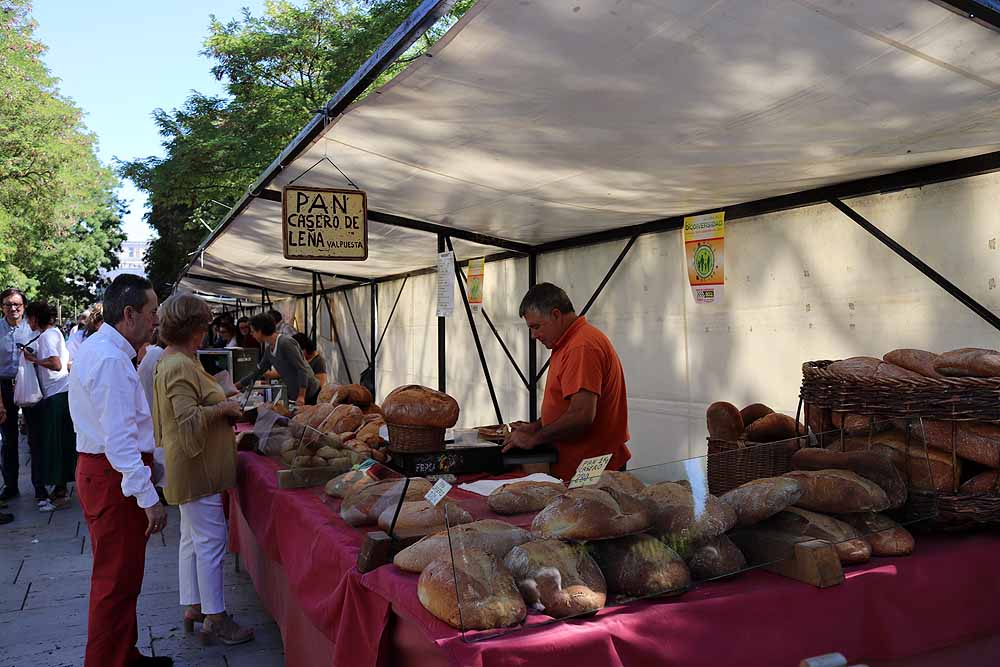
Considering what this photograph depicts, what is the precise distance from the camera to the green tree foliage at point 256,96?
18.7 m

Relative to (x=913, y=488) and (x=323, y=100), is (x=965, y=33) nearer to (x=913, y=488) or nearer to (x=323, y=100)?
(x=913, y=488)

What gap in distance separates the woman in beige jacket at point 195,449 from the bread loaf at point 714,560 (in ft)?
8.99

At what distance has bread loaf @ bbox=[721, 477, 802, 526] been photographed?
6.78 feet

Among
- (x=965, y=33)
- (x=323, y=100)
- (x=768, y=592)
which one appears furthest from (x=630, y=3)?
(x=323, y=100)

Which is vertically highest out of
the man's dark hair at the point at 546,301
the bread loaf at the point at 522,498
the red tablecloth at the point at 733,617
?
the man's dark hair at the point at 546,301

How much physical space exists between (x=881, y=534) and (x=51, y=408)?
8.03 metres

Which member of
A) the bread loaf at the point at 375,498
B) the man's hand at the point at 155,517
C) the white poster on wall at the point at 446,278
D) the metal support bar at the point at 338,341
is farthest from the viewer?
the metal support bar at the point at 338,341

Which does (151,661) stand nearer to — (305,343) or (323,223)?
(323,223)

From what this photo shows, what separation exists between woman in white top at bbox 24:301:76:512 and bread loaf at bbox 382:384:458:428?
5705 millimetres

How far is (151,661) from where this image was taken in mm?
3705

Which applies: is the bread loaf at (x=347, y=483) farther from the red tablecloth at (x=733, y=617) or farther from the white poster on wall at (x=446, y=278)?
the white poster on wall at (x=446, y=278)

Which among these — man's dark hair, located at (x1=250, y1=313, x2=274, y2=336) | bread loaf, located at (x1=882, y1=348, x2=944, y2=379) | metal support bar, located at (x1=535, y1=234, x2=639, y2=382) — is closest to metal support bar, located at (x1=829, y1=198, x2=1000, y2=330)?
bread loaf, located at (x1=882, y1=348, x2=944, y2=379)

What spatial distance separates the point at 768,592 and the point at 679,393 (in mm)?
3686

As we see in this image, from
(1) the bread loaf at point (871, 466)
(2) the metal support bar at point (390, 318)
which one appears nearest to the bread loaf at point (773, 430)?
(1) the bread loaf at point (871, 466)
